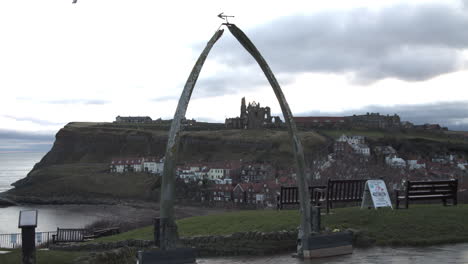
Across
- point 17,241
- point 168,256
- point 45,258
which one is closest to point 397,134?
point 17,241

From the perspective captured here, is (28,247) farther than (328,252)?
No

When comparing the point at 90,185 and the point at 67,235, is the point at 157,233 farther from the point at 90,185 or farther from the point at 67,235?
the point at 90,185

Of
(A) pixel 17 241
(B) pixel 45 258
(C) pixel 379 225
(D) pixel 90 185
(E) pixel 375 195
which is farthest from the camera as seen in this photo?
(D) pixel 90 185

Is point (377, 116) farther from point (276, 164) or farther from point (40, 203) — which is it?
point (40, 203)

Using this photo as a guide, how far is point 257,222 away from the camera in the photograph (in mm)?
15648

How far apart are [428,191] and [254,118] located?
170643 millimetres

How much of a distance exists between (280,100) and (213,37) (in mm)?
2264

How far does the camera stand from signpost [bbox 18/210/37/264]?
9672mm

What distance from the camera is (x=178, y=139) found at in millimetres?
9930

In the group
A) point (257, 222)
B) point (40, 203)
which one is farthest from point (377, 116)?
point (257, 222)

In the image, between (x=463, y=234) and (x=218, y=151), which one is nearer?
(x=463, y=234)

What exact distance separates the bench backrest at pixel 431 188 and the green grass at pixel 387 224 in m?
0.58

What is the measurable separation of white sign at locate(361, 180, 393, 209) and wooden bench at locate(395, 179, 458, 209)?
2.36 ft

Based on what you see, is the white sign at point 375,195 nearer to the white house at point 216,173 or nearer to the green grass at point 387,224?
the green grass at point 387,224
